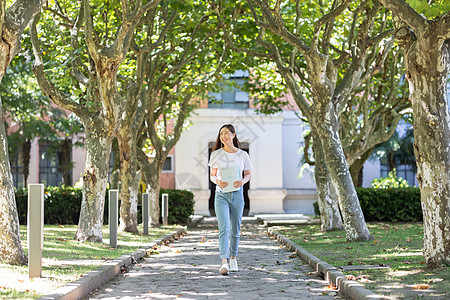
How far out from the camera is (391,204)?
73.1 ft

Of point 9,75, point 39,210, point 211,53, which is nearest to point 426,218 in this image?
point 39,210

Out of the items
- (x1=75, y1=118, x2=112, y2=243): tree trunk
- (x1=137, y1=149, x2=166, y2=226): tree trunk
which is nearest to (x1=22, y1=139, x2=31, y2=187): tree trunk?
(x1=137, y1=149, x2=166, y2=226): tree trunk

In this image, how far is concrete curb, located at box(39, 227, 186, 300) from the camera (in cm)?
649

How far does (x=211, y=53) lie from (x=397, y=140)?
15.7 meters

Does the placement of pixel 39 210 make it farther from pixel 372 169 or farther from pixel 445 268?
pixel 372 169

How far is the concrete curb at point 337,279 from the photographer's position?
6.61 metres

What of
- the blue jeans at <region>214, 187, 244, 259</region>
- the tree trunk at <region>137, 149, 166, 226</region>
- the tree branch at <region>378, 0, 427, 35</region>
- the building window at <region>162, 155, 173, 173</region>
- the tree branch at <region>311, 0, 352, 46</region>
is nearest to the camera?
the tree branch at <region>378, 0, 427, 35</region>

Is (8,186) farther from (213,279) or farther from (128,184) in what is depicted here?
(128,184)

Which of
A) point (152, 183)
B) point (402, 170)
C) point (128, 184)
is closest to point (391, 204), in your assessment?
point (152, 183)

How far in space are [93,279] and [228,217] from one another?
7.17 ft

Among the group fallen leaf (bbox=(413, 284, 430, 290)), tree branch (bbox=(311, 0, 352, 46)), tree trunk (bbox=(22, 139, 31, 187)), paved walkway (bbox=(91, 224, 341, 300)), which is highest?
tree branch (bbox=(311, 0, 352, 46))

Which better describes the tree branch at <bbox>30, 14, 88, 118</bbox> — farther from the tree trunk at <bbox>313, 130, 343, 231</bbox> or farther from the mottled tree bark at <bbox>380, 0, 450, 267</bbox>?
the tree trunk at <bbox>313, 130, 343, 231</bbox>

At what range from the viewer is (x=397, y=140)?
107 feet

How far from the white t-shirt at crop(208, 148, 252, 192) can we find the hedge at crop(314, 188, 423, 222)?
13658 millimetres
